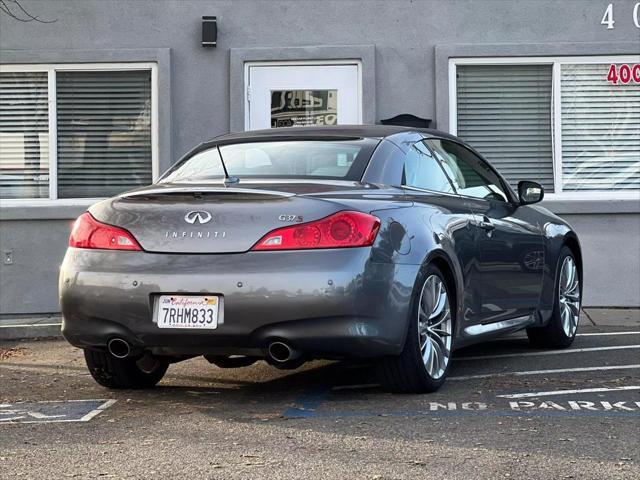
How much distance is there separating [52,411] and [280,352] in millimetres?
1247

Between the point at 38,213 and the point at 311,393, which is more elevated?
the point at 38,213

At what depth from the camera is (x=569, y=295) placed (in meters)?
9.22

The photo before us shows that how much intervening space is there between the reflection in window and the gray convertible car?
16.4 ft

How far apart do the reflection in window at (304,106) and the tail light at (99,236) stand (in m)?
5.90

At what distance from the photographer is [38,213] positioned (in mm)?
12234

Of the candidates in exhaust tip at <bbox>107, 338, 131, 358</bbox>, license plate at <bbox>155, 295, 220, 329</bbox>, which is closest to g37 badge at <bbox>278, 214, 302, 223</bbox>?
license plate at <bbox>155, 295, 220, 329</bbox>

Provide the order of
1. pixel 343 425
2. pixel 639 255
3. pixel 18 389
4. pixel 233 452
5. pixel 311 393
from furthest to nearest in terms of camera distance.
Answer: pixel 639 255, pixel 18 389, pixel 311 393, pixel 343 425, pixel 233 452

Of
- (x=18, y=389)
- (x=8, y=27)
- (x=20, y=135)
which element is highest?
(x=8, y=27)

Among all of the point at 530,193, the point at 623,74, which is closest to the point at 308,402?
the point at 530,193

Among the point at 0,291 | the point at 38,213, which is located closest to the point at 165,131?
the point at 38,213

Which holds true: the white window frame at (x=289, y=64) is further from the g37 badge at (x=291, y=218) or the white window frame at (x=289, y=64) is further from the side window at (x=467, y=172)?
the g37 badge at (x=291, y=218)

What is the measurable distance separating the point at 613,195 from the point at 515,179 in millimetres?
991

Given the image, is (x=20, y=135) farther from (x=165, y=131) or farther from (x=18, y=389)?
(x=18, y=389)

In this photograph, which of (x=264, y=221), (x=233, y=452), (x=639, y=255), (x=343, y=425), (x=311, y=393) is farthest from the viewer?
(x=639, y=255)
